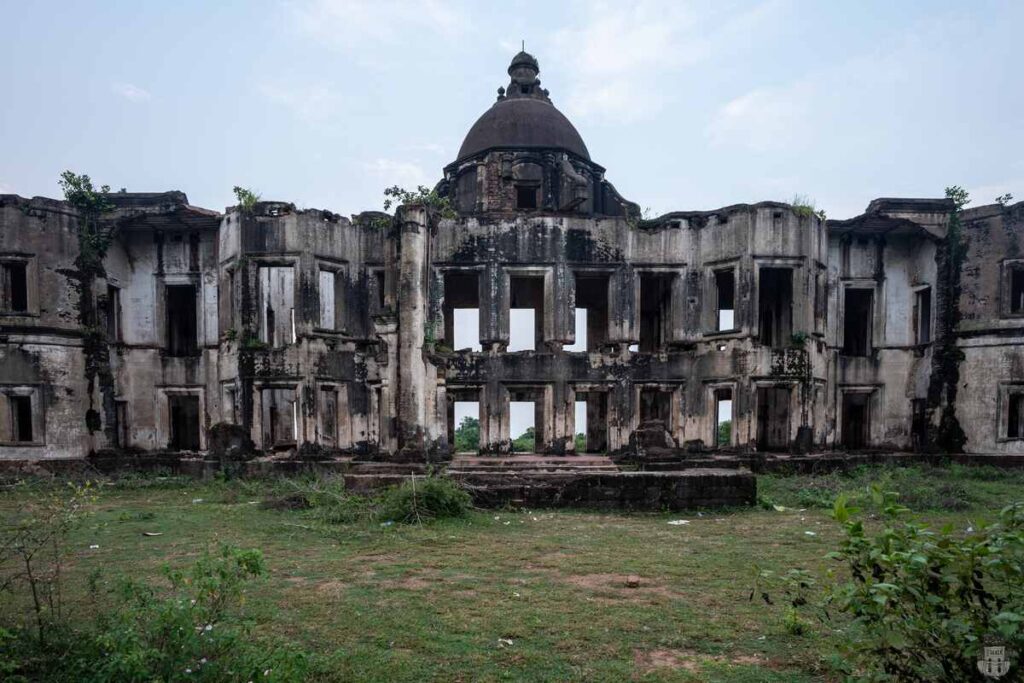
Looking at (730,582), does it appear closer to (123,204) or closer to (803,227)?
(803,227)

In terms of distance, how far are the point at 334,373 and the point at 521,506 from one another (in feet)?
29.4

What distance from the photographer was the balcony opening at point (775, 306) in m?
19.0

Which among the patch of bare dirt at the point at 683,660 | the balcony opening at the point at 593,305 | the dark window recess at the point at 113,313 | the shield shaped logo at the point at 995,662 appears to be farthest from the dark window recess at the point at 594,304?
the shield shaped logo at the point at 995,662

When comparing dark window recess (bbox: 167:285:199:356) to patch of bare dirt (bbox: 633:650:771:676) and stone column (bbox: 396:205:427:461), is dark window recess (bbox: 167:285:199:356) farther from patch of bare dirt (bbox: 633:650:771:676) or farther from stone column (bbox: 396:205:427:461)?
patch of bare dirt (bbox: 633:650:771:676)

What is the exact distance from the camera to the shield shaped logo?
2.44 m

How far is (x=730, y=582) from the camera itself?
6.43m

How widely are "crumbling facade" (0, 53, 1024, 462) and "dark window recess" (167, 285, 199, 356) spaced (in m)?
0.82

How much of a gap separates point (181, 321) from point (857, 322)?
24229 millimetres

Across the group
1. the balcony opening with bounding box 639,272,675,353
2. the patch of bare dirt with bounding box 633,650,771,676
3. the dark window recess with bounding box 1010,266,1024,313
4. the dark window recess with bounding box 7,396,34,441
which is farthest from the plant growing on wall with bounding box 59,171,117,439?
the dark window recess with bounding box 1010,266,1024,313

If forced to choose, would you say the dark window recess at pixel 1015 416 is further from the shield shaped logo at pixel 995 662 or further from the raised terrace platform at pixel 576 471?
the shield shaped logo at pixel 995 662

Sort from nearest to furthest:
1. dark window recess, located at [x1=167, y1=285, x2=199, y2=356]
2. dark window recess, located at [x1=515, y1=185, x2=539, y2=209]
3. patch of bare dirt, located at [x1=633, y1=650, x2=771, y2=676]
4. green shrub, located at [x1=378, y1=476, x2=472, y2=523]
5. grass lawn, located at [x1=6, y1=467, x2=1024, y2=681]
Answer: patch of bare dirt, located at [x1=633, y1=650, x2=771, y2=676], grass lawn, located at [x1=6, y1=467, x2=1024, y2=681], green shrub, located at [x1=378, y1=476, x2=472, y2=523], dark window recess, located at [x1=167, y1=285, x2=199, y2=356], dark window recess, located at [x1=515, y1=185, x2=539, y2=209]

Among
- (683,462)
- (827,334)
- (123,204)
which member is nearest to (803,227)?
(827,334)

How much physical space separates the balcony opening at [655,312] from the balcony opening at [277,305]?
11.1m

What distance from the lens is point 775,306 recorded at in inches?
797
